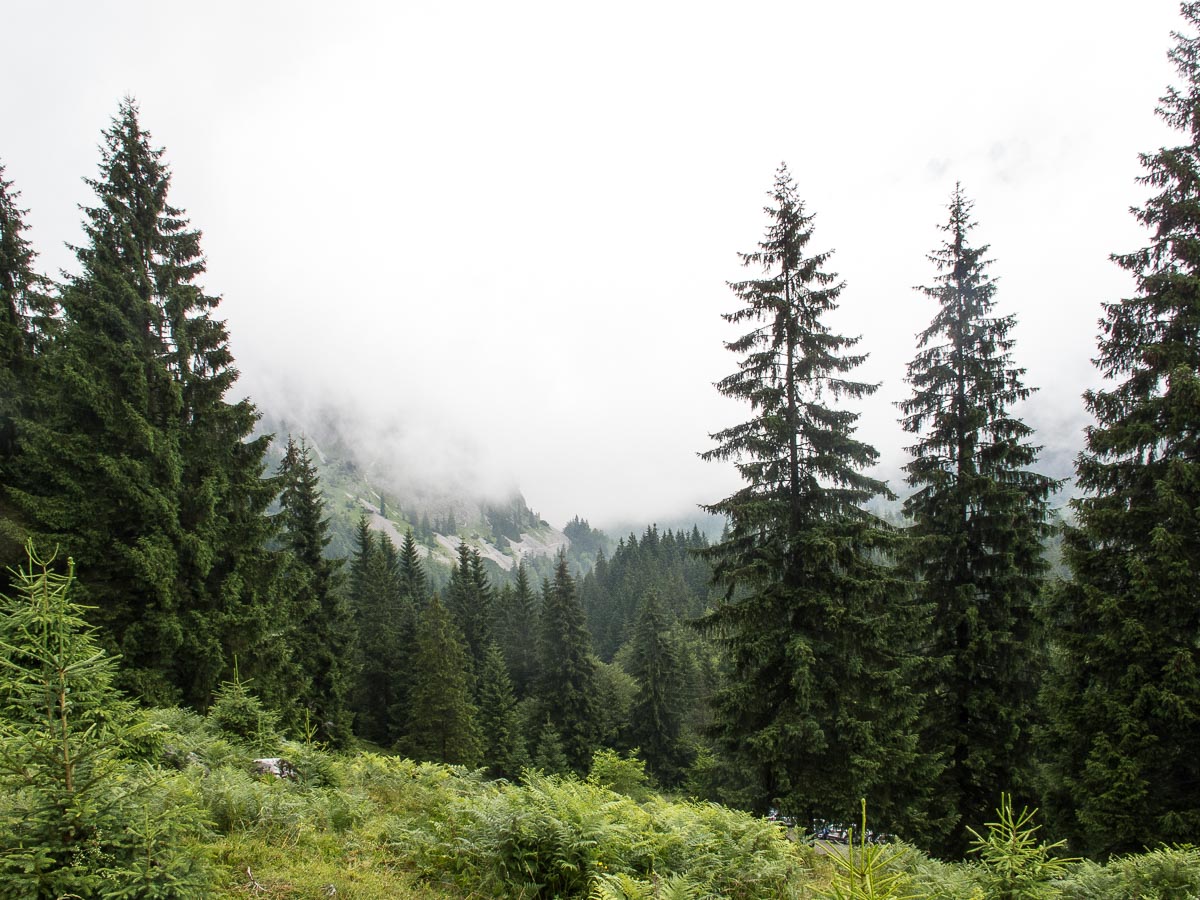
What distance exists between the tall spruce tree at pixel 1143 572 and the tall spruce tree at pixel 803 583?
308 cm

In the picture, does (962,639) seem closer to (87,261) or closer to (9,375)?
(87,261)

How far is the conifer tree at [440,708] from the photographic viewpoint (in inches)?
1185

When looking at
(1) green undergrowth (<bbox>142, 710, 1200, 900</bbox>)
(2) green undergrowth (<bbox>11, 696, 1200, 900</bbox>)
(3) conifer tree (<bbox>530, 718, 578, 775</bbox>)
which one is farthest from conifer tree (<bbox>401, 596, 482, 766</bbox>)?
(1) green undergrowth (<bbox>142, 710, 1200, 900</bbox>)

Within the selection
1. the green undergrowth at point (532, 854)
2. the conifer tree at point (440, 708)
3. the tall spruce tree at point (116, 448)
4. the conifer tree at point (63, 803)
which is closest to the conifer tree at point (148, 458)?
the tall spruce tree at point (116, 448)

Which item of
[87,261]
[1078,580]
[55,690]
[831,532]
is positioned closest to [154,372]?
[87,261]

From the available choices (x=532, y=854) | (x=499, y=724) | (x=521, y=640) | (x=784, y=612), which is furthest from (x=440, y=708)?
(x=532, y=854)

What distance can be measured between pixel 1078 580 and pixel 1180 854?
7.29m

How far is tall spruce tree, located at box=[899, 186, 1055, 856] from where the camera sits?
14.1 meters

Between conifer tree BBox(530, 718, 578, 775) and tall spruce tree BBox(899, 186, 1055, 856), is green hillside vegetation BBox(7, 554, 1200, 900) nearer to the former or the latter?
tall spruce tree BBox(899, 186, 1055, 856)

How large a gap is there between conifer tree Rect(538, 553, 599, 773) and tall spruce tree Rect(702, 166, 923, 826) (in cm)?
2398

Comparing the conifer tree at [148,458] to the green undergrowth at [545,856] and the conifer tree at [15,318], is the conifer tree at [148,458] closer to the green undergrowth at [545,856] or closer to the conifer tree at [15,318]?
the conifer tree at [15,318]

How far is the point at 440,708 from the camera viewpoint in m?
30.4

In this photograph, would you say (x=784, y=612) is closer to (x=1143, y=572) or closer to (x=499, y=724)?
(x=1143, y=572)

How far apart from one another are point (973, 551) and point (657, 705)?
27.3 meters
